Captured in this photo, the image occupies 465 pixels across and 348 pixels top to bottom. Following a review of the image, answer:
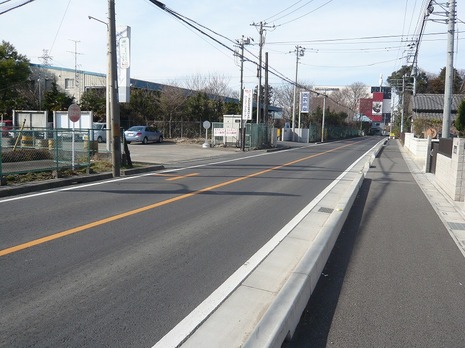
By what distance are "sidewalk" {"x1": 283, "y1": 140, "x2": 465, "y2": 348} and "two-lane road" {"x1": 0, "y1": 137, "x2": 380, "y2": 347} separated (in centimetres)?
123

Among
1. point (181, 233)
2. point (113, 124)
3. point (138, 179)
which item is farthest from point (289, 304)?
point (113, 124)

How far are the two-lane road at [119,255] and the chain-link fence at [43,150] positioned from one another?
246 cm

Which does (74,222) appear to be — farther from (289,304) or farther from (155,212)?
(289,304)

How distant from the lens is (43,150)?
14.1 metres

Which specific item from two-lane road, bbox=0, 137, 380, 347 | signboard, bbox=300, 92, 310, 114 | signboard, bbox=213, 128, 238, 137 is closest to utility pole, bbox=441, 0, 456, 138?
two-lane road, bbox=0, 137, 380, 347

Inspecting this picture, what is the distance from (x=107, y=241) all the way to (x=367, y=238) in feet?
14.2

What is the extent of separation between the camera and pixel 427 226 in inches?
332

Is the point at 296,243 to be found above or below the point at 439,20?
below

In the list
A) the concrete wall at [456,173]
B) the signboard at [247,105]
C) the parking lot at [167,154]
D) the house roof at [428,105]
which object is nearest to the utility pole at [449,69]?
the concrete wall at [456,173]

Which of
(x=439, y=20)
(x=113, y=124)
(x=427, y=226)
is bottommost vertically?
(x=427, y=226)

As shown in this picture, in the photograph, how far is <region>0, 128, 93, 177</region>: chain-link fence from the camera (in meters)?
12.7

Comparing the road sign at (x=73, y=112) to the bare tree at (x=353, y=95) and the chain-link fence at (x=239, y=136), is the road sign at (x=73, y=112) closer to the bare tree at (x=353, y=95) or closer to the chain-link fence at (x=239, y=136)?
the chain-link fence at (x=239, y=136)

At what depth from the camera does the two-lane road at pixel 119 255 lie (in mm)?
3863

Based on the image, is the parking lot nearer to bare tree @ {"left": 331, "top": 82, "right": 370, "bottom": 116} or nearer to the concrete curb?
the concrete curb
